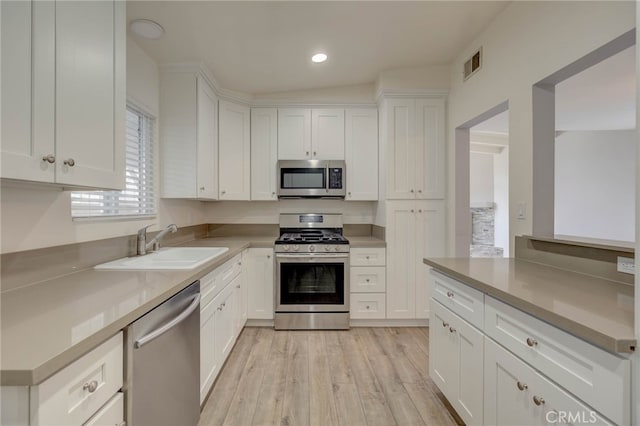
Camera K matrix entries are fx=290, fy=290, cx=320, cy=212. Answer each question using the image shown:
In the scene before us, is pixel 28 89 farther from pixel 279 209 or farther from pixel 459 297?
pixel 279 209

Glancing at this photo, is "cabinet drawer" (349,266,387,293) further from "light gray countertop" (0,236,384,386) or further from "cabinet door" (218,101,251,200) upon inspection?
"light gray countertop" (0,236,384,386)

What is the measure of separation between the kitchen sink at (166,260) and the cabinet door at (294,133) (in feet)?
4.96

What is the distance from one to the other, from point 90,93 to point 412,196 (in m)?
2.71

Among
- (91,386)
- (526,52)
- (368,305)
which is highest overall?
(526,52)

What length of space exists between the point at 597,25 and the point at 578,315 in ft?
4.81

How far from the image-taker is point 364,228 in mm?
3625

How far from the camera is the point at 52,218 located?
1.40 meters

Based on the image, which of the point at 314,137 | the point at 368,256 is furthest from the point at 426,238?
the point at 314,137

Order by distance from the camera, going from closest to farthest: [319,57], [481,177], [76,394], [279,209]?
[76,394] → [319,57] → [279,209] → [481,177]

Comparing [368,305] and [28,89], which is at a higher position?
[28,89]

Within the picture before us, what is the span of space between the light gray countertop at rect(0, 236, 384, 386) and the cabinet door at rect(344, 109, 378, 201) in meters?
2.21

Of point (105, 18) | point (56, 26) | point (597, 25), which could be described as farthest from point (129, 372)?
point (597, 25)

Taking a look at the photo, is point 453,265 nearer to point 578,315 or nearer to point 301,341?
point 578,315

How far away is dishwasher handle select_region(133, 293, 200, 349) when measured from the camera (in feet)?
3.32
